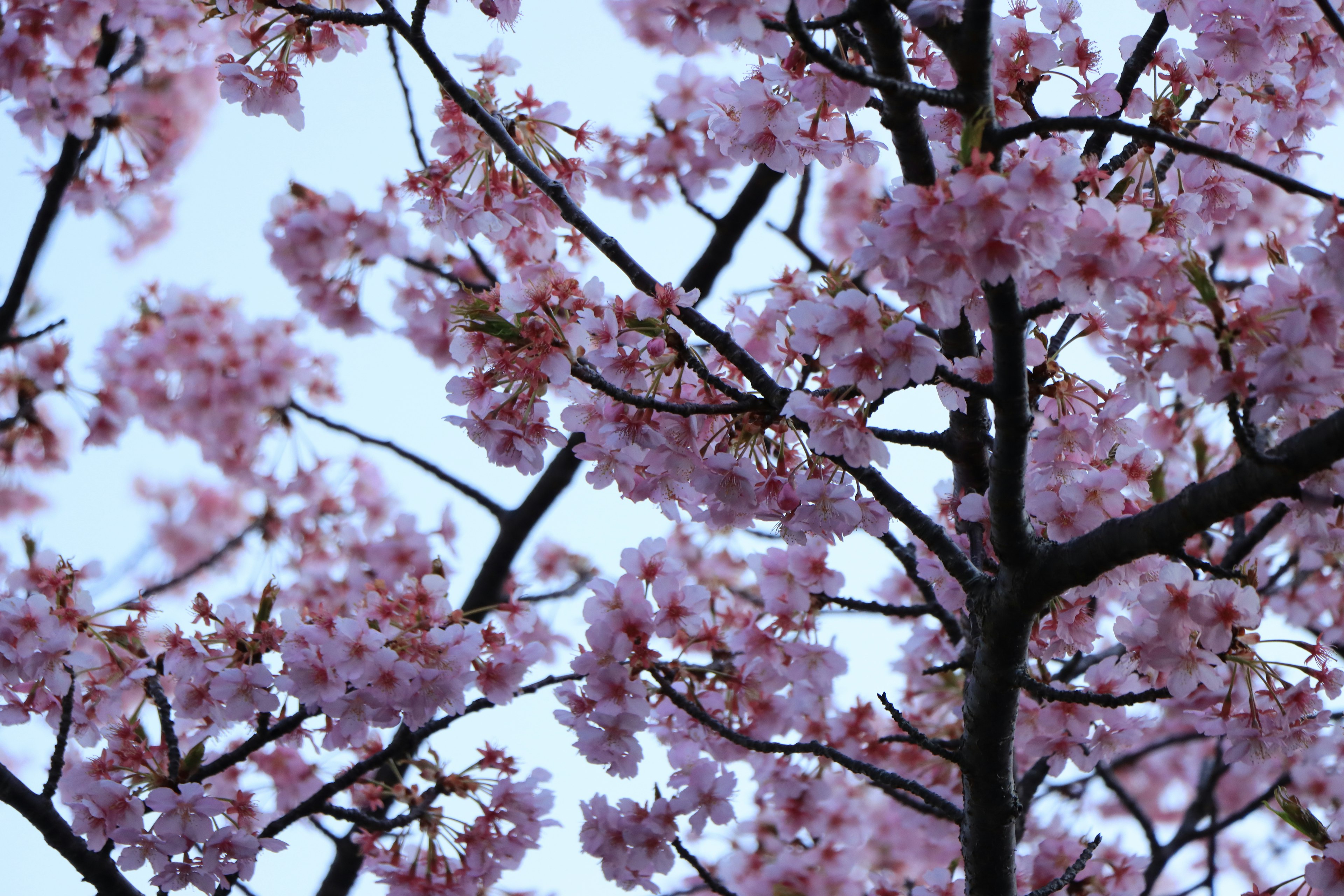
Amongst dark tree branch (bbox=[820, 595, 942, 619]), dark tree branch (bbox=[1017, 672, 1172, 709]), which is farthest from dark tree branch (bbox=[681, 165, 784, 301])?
dark tree branch (bbox=[1017, 672, 1172, 709])

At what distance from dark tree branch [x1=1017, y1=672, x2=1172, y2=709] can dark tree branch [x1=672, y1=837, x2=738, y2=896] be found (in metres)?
1.17

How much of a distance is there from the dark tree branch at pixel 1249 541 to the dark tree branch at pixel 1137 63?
4.76 feet

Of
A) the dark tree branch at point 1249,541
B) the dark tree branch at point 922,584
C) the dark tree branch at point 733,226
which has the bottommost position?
the dark tree branch at point 922,584

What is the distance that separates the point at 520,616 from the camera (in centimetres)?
333

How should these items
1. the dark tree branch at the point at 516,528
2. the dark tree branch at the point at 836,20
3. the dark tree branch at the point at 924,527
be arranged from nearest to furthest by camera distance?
the dark tree branch at the point at 836,20, the dark tree branch at the point at 924,527, the dark tree branch at the point at 516,528

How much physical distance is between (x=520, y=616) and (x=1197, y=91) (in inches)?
101

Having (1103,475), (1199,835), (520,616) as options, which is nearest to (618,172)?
(520,616)

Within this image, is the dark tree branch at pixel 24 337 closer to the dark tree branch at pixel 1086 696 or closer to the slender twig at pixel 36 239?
Answer: the slender twig at pixel 36 239

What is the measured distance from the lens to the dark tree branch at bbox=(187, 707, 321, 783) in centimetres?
293

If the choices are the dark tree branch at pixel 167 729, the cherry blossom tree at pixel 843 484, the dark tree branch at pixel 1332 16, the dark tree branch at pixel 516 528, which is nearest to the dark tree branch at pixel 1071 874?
the cherry blossom tree at pixel 843 484

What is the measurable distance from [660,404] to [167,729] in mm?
1849

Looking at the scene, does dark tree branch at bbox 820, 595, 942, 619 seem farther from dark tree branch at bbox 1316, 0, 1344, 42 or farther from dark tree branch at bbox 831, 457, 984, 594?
dark tree branch at bbox 1316, 0, 1344, 42

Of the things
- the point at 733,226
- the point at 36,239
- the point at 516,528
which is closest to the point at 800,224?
the point at 733,226

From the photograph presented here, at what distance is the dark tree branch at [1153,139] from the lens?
69.9 inches
